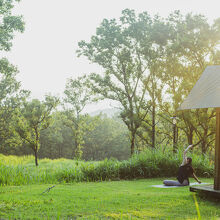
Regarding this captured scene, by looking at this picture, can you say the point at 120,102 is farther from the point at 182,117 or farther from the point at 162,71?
the point at 182,117

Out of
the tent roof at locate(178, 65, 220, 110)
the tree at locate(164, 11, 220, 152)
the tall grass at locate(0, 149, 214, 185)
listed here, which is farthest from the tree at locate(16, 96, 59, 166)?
the tent roof at locate(178, 65, 220, 110)

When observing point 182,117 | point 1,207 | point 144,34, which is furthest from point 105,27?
point 1,207

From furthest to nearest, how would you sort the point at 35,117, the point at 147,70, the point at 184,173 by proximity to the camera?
A: the point at 35,117 < the point at 147,70 < the point at 184,173

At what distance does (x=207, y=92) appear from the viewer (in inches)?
246

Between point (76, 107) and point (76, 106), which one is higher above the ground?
point (76, 106)

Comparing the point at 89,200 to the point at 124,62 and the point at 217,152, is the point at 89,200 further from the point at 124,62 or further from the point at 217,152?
the point at 124,62

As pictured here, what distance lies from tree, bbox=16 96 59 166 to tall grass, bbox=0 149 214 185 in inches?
555

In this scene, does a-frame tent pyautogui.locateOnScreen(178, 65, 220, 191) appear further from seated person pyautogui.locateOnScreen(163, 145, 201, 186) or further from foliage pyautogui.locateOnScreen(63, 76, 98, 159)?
foliage pyautogui.locateOnScreen(63, 76, 98, 159)

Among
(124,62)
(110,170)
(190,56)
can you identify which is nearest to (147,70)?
(124,62)

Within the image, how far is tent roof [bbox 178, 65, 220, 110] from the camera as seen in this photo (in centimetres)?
598

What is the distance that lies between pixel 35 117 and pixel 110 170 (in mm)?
15890

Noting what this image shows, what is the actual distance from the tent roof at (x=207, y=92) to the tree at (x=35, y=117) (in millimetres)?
20269

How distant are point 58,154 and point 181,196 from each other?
46447 mm

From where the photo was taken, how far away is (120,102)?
21.6 metres
